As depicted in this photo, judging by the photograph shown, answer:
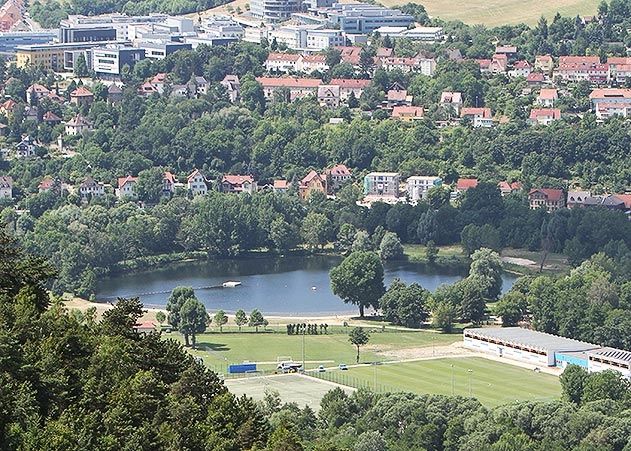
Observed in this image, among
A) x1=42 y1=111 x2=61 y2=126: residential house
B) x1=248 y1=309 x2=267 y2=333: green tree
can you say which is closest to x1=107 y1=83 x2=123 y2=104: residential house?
x1=42 y1=111 x2=61 y2=126: residential house

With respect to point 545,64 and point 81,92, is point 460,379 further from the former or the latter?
point 81,92

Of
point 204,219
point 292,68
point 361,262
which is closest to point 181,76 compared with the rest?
point 292,68

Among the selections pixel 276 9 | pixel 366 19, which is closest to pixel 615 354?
pixel 366 19

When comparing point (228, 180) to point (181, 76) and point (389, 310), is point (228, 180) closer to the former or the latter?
point (181, 76)

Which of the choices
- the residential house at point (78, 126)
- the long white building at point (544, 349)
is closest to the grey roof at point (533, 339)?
the long white building at point (544, 349)

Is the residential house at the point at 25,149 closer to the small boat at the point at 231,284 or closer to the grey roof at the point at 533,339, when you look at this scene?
the small boat at the point at 231,284

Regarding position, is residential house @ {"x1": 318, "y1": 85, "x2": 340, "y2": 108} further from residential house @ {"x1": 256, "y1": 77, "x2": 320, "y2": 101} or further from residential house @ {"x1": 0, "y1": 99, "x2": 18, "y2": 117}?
residential house @ {"x1": 0, "y1": 99, "x2": 18, "y2": 117}

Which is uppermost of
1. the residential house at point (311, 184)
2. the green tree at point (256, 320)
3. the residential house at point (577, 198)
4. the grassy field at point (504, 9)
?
the grassy field at point (504, 9)
